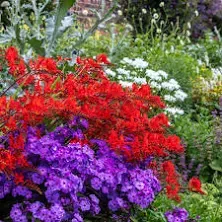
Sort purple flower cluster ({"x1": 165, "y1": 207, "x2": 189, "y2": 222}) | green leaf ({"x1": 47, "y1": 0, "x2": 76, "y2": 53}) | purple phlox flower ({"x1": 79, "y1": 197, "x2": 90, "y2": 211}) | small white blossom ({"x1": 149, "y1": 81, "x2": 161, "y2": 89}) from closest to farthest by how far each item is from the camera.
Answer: purple phlox flower ({"x1": 79, "y1": 197, "x2": 90, "y2": 211}) < purple flower cluster ({"x1": 165, "y1": 207, "x2": 189, "y2": 222}) < green leaf ({"x1": 47, "y1": 0, "x2": 76, "y2": 53}) < small white blossom ({"x1": 149, "y1": 81, "x2": 161, "y2": 89})

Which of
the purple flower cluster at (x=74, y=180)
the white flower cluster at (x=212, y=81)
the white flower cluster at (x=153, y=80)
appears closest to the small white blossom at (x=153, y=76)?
the white flower cluster at (x=153, y=80)

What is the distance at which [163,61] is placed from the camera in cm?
736

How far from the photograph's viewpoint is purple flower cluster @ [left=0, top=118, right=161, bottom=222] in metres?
2.88

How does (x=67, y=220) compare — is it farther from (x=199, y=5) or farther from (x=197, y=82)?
(x=199, y=5)

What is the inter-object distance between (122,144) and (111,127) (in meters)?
0.16

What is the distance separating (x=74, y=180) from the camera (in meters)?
2.87

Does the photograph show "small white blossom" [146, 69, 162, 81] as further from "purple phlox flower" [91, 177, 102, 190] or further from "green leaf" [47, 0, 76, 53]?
"purple phlox flower" [91, 177, 102, 190]

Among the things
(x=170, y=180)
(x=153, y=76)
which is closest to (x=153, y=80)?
(x=153, y=76)

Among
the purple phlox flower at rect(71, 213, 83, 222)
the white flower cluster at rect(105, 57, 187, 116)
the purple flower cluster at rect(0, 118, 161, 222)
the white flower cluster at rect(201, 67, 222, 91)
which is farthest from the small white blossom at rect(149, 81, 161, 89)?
the purple phlox flower at rect(71, 213, 83, 222)

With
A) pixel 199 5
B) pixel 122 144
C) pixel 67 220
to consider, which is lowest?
pixel 67 220

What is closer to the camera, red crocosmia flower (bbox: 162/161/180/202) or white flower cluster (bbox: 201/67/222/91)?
red crocosmia flower (bbox: 162/161/180/202)

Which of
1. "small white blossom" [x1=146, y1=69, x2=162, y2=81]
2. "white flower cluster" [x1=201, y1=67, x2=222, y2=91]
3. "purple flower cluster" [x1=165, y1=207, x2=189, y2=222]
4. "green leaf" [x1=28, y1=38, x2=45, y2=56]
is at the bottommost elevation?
"purple flower cluster" [x1=165, y1=207, x2=189, y2=222]

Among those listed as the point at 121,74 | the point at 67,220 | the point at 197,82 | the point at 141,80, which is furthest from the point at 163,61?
the point at 67,220

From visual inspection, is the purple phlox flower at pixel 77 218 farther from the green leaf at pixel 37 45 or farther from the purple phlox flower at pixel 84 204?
the green leaf at pixel 37 45
